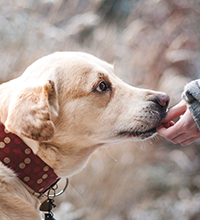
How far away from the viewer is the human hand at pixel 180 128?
1524 mm

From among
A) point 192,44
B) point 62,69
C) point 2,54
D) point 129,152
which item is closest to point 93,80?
point 62,69

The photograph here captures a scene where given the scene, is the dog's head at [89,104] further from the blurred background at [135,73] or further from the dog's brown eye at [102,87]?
the blurred background at [135,73]

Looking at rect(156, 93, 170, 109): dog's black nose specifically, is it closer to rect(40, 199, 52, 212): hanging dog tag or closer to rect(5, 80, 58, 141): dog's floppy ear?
rect(5, 80, 58, 141): dog's floppy ear

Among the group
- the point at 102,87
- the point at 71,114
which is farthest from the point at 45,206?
the point at 102,87

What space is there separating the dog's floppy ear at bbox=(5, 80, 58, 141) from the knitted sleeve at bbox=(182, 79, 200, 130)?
0.84m

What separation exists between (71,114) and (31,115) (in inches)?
12.6

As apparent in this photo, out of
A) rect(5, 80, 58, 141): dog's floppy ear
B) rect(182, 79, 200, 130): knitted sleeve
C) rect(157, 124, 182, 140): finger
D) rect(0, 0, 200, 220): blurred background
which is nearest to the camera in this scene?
rect(5, 80, 58, 141): dog's floppy ear

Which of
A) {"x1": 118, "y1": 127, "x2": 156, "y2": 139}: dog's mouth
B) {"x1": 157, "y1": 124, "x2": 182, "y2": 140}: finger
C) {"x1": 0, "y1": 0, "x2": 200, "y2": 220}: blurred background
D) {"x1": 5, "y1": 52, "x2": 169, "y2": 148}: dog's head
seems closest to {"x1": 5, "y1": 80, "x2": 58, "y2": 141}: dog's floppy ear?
{"x1": 5, "y1": 52, "x2": 169, "y2": 148}: dog's head

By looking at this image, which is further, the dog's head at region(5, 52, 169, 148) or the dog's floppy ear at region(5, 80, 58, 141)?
the dog's head at region(5, 52, 169, 148)

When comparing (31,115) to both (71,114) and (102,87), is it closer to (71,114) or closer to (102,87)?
(71,114)

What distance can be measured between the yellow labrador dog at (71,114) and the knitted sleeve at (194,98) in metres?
0.23

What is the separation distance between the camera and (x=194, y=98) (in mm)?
1473

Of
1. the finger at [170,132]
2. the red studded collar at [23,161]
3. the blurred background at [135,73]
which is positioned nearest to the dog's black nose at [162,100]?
the finger at [170,132]

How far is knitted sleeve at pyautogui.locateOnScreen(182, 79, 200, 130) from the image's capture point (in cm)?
144
